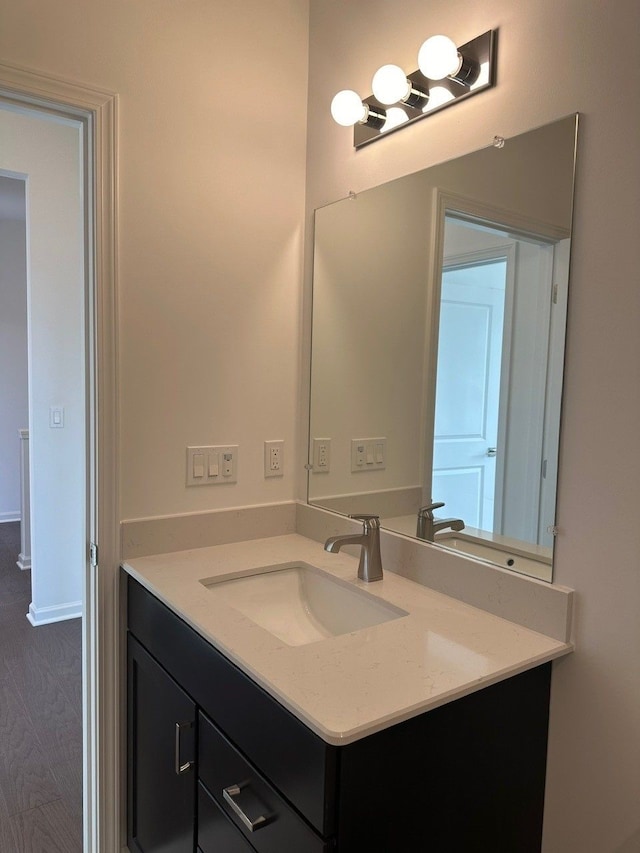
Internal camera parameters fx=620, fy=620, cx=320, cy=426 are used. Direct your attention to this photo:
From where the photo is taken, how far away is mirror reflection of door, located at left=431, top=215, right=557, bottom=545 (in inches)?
50.1

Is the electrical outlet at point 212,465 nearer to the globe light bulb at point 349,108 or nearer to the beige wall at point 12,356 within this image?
the globe light bulb at point 349,108

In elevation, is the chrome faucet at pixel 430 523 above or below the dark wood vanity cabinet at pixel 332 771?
above

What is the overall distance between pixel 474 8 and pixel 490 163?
0.35m

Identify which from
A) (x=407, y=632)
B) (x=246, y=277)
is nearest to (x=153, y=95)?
(x=246, y=277)

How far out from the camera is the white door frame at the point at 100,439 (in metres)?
1.56

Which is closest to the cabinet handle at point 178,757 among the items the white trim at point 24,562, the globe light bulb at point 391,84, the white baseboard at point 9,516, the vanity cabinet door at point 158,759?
the vanity cabinet door at point 158,759

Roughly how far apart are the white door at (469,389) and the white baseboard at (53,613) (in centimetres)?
272

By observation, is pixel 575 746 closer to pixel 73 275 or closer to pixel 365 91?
pixel 365 91

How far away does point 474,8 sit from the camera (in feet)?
4.49

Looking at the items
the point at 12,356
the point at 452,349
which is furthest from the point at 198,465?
the point at 12,356

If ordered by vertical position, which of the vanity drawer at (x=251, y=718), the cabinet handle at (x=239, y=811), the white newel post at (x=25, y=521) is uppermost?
the vanity drawer at (x=251, y=718)

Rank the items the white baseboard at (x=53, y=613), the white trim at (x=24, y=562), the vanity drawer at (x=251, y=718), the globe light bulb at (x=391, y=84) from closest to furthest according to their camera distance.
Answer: the vanity drawer at (x=251, y=718) → the globe light bulb at (x=391, y=84) → the white baseboard at (x=53, y=613) → the white trim at (x=24, y=562)

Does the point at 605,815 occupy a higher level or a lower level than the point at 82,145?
lower

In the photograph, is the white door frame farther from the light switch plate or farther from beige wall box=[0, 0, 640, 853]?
the light switch plate
